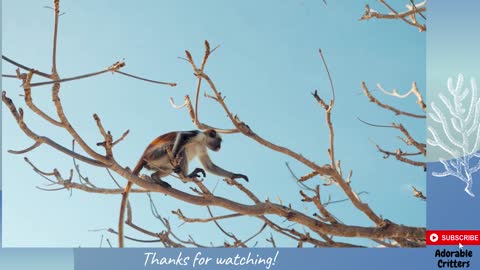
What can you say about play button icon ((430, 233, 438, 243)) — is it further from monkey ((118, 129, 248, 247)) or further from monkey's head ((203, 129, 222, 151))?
monkey's head ((203, 129, 222, 151))

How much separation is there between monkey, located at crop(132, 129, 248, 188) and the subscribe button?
2.29m

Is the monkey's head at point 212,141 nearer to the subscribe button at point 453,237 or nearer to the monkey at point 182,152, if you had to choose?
the monkey at point 182,152

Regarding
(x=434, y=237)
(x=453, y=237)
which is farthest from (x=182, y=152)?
(x=453, y=237)

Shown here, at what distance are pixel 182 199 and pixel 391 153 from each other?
2097 mm

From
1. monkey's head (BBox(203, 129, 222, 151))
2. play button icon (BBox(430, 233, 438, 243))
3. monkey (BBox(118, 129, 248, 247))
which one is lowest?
play button icon (BBox(430, 233, 438, 243))

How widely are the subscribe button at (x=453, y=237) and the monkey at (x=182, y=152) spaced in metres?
2.29

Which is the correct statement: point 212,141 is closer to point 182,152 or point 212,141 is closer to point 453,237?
point 182,152

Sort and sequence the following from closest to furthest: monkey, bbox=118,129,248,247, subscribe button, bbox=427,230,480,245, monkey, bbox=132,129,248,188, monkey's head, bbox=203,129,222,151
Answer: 1. subscribe button, bbox=427,230,480,245
2. monkey, bbox=118,129,248,247
3. monkey, bbox=132,129,248,188
4. monkey's head, bbox=203,129,222,151

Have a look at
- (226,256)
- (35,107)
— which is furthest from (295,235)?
(35,107)

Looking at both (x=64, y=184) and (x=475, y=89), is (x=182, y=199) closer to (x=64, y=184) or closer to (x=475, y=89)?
(x=64, y=184)

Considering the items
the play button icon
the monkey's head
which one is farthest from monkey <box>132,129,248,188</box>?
the play button icon

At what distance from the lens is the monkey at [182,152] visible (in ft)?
20.5

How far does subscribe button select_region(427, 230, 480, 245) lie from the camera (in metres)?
4.71

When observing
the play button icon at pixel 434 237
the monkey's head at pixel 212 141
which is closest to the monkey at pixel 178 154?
the monkey's head at pixel 212 141
